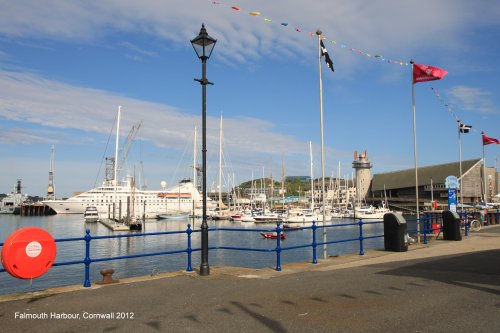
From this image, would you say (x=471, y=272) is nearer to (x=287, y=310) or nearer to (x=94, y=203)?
(x=287, y=310)

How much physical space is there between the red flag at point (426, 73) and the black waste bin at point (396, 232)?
8.31 metres

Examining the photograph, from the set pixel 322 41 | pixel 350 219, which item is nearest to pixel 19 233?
→ pixel 322 41

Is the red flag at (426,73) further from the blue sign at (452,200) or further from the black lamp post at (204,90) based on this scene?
the black lamp post at (204,90)

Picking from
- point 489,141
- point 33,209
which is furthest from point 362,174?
point 33,209

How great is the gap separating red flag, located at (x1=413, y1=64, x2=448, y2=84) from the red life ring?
59.3ft

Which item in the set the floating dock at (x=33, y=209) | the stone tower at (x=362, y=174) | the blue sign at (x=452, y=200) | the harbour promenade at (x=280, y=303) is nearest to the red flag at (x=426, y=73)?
the blue sign at (x=452, y=200)

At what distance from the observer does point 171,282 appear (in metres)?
10.2

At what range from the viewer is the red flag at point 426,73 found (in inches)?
803

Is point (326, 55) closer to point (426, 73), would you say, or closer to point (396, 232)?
point (426, 73)

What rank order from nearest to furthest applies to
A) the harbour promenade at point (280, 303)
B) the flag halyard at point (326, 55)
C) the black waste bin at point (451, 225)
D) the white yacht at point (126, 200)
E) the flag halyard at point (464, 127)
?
the harbour promenade at point (280, 303) < the flag halyard at point (326, 55) < the black waste bin at point (451, 225) < the flag halyard at point (464, 127) < the white yacht at point (126, 200)

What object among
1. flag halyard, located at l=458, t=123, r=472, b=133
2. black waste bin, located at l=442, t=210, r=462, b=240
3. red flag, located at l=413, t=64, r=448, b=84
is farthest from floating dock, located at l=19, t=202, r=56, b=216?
black waste bin, located at l=442, t=210, r=462, b=240

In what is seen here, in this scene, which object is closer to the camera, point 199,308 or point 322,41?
point 199,308

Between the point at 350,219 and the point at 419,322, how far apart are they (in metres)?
95.5

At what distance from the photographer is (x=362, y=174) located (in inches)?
5645
